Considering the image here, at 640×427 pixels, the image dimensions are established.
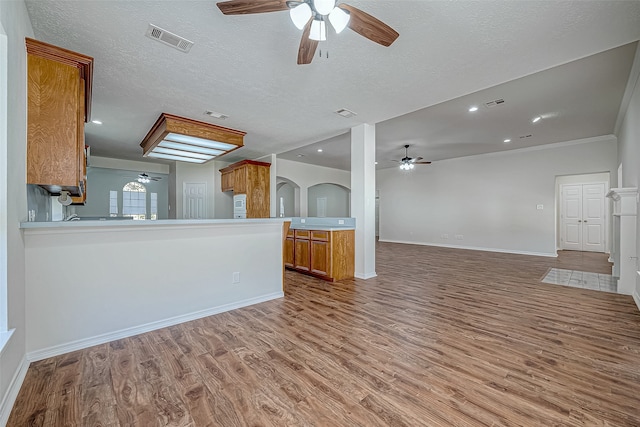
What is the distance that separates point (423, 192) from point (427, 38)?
764 centimetres

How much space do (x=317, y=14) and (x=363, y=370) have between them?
2.55 meters

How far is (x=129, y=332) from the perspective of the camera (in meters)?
2.54

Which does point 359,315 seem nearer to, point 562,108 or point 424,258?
point 424,258

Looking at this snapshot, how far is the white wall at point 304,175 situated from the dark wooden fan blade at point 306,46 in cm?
641

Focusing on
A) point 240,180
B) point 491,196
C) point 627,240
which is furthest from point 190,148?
point 491,196

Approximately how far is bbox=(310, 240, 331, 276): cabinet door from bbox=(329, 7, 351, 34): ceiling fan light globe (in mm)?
3326

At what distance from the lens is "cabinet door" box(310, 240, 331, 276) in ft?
15.2

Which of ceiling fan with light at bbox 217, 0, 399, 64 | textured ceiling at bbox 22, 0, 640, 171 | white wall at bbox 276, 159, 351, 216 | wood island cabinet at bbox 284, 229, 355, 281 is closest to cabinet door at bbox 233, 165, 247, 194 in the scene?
white wall at bbox 276, 159, 351, 216

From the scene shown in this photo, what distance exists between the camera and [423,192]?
9555 millimetres

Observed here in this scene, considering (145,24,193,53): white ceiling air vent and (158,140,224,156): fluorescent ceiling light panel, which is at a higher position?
Result: (145,24,193,53): white ceiling air vent

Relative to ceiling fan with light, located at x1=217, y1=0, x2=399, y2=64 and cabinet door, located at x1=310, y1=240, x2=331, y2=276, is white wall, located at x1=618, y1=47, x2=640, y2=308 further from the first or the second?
cabinet door, located at x1=310, y1=240, x2=331, y2=276

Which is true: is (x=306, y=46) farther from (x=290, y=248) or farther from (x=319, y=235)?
(x=290, y=248)

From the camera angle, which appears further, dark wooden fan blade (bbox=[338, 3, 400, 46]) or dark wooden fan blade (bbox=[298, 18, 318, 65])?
dark wooden fan blade (bbox=[298, 18, 318, 65])

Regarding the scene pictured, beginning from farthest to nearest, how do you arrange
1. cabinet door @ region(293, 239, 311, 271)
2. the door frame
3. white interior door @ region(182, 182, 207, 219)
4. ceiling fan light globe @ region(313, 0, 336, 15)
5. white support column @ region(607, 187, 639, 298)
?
white interior door @ region(182, 182, 207, 219) < the door frame < cabinet door @ region(293, 239, 311, 271) < white support column @ region(607, 187, 639, 298) < ceiling fan light globe @ region(313, 0, 336, 15)
